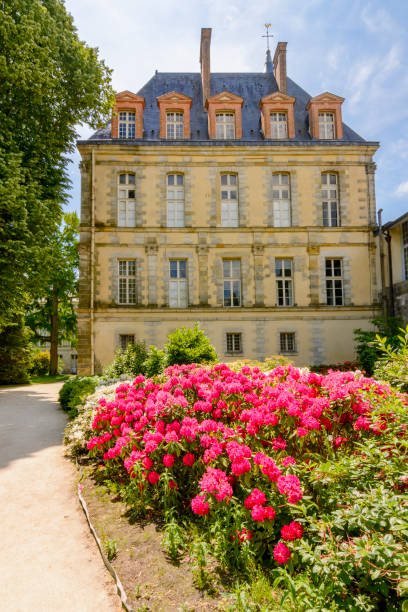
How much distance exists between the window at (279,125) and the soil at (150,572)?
19.3 m

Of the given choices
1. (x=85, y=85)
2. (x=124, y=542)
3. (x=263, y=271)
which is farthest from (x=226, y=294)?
(x=124, y=542)

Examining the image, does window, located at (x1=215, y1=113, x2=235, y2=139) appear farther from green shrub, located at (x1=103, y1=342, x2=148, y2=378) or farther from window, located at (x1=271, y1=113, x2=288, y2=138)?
green shrub, located at (x1=103, y1=342, x2=148, y2=378)

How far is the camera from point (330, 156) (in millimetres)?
18672

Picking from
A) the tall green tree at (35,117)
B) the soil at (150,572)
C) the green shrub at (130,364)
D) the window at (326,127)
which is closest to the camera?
the soil at (150,572)

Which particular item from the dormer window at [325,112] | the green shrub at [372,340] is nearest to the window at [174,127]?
the dormer window at [325,112]

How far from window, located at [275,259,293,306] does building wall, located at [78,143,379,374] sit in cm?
32

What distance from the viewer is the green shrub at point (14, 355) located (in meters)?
19.9

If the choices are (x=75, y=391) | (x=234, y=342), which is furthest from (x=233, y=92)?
(x=75, y=391)

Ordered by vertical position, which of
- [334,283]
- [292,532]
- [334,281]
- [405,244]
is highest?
[405,244]

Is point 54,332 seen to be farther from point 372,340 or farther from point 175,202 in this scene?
point 372,340

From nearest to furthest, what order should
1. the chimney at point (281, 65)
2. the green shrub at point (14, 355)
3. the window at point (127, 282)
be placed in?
the window at point (127, 282) < the green shrub at point (14, 355) < the chimney at point (281, 65)

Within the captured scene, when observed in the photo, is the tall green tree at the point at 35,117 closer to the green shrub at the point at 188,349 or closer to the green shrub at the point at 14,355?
the green shrub at the point at 14,355

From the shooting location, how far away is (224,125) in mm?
19203

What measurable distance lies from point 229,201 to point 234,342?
22.9 feet
